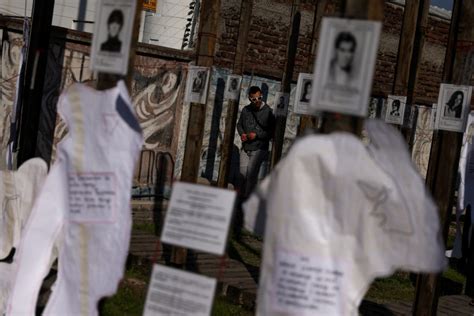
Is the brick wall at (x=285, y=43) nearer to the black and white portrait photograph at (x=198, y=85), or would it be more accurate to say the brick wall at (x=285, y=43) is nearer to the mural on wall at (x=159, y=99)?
the mural on wall at (x=159, y=99)

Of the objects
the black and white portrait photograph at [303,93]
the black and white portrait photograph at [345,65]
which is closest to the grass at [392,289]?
the black and white portrait photograph at [303,93]

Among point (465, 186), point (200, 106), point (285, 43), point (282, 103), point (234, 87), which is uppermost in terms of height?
point (285, 43)

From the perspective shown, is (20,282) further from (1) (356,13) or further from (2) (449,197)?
(2) (449,197)

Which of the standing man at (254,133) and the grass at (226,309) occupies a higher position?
the standing man at (254,133)

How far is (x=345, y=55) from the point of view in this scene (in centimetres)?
458

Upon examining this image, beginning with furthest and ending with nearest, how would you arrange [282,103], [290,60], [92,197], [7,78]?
[290,60]
[282,103]
[7,78]
[92,197]

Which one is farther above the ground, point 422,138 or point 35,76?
point 35,76

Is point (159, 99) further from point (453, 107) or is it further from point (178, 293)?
point (178, 293)

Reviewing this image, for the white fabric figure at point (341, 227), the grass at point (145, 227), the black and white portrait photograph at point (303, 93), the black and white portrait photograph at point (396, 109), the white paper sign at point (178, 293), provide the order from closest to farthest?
the white fabric figure at point (341, 227) → the white paper sign at point (178, 293) → the black and white portrait photograph at point (303, 93) → the grass at point (145, 227) → the black and white portrait photograph at point (396, 109)

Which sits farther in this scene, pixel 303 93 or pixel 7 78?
pixel 7 78

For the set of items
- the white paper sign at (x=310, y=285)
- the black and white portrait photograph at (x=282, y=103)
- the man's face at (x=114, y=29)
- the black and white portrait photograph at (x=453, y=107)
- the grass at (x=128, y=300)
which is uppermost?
the man's face at (x=114, y=29)

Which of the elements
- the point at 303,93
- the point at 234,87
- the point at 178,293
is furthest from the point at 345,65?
the point at 234,87

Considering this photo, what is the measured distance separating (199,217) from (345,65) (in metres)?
1.09

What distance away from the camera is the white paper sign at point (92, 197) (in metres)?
5.66
